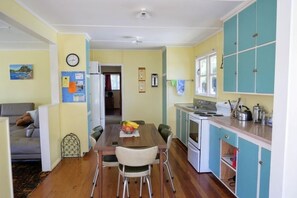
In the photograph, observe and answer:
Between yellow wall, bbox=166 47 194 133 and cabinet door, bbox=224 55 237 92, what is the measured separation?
2218mm

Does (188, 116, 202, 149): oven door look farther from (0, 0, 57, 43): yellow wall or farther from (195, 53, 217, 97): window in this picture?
(0, 0, 57, 43): yellow wall

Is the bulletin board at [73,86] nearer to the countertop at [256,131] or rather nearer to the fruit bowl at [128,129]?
the fruit bowl at [128,129]

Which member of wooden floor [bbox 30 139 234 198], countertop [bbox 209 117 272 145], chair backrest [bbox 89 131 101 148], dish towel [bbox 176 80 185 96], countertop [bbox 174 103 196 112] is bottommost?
wooden floor [bbox 30 139 234 198]

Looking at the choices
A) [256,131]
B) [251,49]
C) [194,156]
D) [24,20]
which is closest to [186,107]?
[194,156]

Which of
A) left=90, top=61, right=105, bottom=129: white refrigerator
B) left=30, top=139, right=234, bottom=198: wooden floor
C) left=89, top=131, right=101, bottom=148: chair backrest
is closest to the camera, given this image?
left=89, top=131, right=101, bottom=148: chair backrest

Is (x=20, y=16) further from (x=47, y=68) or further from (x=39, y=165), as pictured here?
(x=47, y=68)

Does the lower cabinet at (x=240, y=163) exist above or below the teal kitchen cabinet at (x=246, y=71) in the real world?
below

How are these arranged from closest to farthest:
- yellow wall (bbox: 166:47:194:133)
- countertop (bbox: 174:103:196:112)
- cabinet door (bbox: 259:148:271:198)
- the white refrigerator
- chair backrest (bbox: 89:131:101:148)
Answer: cabinet door (bbox: 259:148:271:198) < chair backrest (bbox: 89:131:101:148) < countertop (bbox: 174:103:196:112) < the white refrigerator < yellow wall (bbox: 166:47:194:133)

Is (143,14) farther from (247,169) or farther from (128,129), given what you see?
(247,169)

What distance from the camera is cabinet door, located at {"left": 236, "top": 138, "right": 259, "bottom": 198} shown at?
2080mm

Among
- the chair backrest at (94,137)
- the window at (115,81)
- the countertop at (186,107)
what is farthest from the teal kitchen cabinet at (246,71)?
the window at (115,81)

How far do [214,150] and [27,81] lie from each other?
5522mm

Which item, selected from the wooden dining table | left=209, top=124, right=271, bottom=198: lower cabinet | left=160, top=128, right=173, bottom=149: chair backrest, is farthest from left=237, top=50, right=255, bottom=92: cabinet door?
the wooden dining table

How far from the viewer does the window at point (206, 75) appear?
436cm
